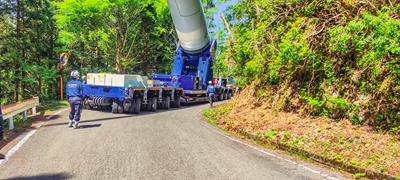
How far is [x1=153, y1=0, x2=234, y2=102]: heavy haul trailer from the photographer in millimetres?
15859

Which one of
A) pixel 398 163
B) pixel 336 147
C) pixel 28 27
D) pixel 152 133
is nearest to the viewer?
pixel 398 163

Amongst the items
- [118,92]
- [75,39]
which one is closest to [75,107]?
[118,92]

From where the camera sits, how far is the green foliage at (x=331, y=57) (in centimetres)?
715

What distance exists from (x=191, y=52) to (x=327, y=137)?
44.7 feet

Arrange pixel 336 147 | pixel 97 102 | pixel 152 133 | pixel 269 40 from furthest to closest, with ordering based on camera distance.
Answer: pixel 97 102 → pixel 269 40 → pixel 152 133 → pixel 336 147

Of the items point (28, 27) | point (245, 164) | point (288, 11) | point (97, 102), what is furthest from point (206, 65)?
point (245, 164)

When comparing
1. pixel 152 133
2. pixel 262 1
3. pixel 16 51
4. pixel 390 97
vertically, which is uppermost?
pixel 262 1

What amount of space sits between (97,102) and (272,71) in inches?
295

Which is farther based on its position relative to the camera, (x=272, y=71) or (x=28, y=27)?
(x=28, y=27)

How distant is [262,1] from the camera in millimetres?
11906

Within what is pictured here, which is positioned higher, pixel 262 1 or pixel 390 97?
pixel 262 1

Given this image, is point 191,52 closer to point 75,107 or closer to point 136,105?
point 136,105

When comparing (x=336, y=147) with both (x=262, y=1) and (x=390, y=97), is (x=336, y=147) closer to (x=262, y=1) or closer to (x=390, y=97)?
(x=390, y=97)

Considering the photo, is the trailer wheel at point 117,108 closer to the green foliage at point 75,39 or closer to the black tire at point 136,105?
the black tire at point 136,105
